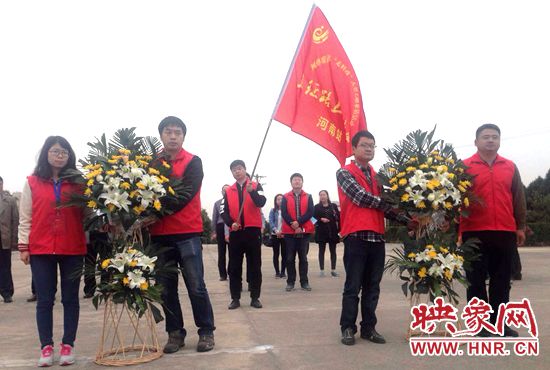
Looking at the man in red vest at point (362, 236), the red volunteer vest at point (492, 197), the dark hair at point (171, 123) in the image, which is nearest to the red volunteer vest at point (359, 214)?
the man in red vest at point (362, 236)

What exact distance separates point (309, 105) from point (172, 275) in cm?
287

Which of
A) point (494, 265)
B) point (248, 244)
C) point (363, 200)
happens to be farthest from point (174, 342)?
point (494, 265)

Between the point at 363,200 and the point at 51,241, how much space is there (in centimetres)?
273

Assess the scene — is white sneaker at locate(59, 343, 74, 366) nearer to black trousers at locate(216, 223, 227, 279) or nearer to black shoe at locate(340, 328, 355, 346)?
black shoe at locate(340, 328, 355, 346)

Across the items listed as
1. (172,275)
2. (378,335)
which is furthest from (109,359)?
(378,335)

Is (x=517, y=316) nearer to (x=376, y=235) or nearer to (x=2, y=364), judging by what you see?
(x=376, y=235)

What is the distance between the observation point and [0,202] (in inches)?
351

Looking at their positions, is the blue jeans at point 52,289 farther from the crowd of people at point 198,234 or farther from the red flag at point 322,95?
the red flag at point 322,95

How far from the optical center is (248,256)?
760 cm

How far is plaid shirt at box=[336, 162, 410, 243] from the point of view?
4.97 metres

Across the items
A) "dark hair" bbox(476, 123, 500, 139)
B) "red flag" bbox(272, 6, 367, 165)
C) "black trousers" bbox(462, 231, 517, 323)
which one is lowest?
"black trousers" bbox(462, 231, 517, 323)

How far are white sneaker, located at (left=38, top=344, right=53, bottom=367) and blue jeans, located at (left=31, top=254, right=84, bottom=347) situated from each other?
0.05 m

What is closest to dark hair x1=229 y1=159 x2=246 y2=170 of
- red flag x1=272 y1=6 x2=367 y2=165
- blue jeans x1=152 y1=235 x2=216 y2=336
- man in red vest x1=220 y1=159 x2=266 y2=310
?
man in red vest x1=220 y1=159 x2=266 y2=310

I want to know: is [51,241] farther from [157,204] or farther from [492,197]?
[492,197]
